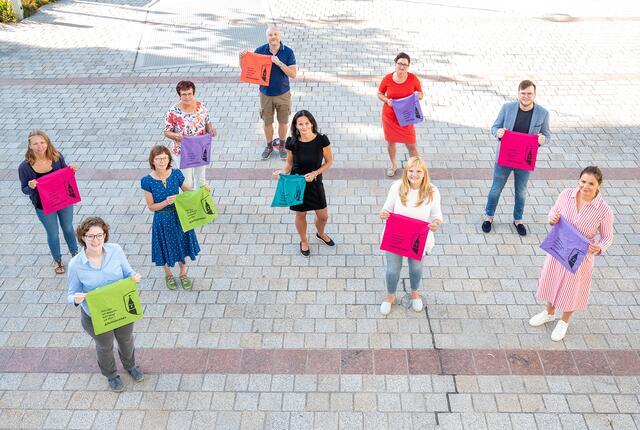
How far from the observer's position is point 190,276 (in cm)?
669

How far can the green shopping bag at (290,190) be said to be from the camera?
6.31m

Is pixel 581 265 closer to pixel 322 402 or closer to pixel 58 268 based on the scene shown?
pixel 322 402

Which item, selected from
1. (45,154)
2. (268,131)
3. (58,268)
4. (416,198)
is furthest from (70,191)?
(416,198)

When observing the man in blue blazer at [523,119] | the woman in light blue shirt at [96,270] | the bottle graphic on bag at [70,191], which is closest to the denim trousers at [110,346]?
the woman in light blue shirt at [96,270]

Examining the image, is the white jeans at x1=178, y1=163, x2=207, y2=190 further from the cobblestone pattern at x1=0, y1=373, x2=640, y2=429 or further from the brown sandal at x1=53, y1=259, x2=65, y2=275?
the cobblestone pattern at x1=0, y1=373, x2=640, y2=429

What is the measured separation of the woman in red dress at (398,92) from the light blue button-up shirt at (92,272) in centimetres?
426

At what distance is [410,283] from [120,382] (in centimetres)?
294

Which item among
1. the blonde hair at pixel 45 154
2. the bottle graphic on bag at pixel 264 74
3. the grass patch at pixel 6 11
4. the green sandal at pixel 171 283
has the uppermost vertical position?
the bottle graphic on bag at pixel 264 74

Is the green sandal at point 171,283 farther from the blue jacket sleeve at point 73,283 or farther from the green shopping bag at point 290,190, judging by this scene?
the blue jacket sleeve at point 73,283

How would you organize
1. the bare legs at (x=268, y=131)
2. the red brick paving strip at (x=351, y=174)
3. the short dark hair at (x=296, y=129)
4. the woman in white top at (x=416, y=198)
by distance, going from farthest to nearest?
the bare legs at (x=268, y=131), the red brick paving strip at (x=351, y=174), the short dark hair at (x=296, y=129), the woman in white top at (x=416, y=198)

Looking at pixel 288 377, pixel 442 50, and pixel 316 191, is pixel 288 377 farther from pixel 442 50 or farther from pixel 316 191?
pixel 442 50

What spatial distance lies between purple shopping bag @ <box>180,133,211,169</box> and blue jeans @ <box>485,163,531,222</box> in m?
3.41

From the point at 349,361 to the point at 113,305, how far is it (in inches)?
85.4

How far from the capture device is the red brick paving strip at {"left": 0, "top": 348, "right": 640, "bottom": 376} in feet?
17.7
